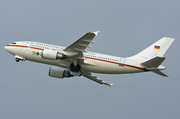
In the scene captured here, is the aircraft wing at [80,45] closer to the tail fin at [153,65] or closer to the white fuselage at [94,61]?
the white fuselage at [94,61]

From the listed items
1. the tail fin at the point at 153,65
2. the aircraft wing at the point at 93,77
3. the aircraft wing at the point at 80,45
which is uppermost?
the aircraft wing at the point at 80,45

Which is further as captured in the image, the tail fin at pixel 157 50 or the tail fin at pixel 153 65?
the tail fin at pixel 157 50

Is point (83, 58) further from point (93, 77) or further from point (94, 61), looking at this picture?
point (93, 77)

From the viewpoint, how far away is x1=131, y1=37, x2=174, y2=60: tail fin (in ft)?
159

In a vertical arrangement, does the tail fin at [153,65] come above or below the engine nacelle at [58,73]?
above

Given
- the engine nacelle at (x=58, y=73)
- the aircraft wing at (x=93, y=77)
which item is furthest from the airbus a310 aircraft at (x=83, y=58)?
the aircraft wing at (x=93, y=77)

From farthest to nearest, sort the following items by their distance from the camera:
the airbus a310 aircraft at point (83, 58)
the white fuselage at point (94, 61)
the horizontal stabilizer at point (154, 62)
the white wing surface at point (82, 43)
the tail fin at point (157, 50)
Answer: the tail fin at point (157, 50), the white fuselage at point (94, 61), the airbus a310 aircraft at point (83, 58), the horizontal stabilizer at point (154, 62), the white wing surface at point (82, 43)

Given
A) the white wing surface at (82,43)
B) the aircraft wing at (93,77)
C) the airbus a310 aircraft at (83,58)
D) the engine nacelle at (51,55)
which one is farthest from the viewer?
the aircraft wing at (93,77)

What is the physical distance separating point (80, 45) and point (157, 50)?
47.0 ft

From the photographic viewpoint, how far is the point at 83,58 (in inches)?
1778

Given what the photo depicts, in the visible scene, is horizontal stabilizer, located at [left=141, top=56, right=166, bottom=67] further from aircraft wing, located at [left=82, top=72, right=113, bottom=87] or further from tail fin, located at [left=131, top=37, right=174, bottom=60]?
aircraft wing, located at [left=82, top=72, right=113, bottom=87]

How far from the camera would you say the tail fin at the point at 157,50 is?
48.4 meters

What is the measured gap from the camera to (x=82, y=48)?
43062 millimetres

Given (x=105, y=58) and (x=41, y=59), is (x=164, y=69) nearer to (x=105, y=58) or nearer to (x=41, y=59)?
(x=105, y=58)
